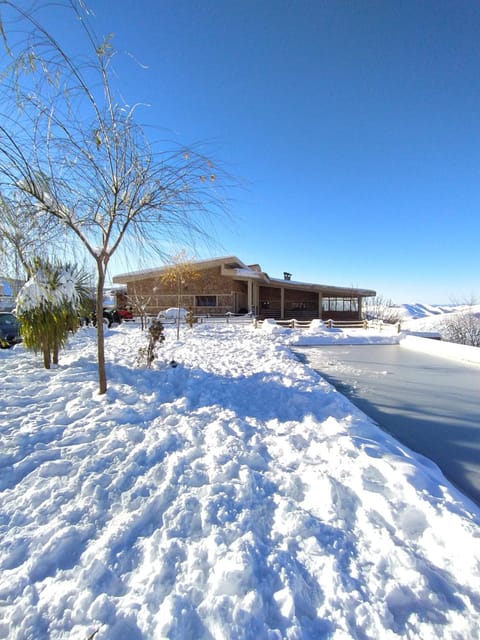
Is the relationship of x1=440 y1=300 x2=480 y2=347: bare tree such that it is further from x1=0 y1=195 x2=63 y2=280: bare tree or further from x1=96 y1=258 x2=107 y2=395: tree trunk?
x1=0 y1=195 x2=63 y2=280: bare tree

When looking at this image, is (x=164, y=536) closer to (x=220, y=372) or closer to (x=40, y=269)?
(x=220, y=372)

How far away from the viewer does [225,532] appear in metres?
1.93

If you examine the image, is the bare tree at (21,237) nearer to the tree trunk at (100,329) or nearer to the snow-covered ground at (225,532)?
the tree trunk at (100,329)

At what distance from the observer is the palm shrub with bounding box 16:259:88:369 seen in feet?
18.9

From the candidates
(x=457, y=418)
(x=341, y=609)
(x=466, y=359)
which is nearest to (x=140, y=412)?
(x=341, y=609)

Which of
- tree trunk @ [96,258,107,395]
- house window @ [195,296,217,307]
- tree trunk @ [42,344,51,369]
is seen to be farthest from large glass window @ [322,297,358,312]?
tree trunk @ [96,258,107,395]

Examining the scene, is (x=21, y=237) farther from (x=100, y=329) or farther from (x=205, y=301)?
(x=205, y=301)

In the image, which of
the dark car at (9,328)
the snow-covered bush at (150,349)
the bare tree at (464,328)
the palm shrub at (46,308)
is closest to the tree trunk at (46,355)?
the palm shrub at (46,308)

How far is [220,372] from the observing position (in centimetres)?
641

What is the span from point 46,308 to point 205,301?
1851 cm

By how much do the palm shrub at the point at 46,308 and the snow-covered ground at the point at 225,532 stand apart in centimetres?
254

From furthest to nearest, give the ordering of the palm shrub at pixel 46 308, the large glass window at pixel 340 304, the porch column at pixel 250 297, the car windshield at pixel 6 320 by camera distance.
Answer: the large glass window at pixel 340 304 → the porch column at pixel 250 297 → the car windshield at pixel 6 320 → the palm shrub at pixel 46 308

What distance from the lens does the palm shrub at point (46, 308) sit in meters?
5.77

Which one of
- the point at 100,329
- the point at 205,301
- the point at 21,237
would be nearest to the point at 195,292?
the point at 205,301
